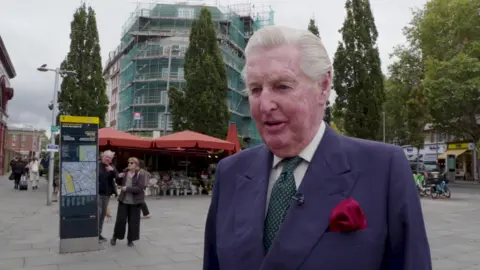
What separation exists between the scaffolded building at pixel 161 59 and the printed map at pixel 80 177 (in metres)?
35.1

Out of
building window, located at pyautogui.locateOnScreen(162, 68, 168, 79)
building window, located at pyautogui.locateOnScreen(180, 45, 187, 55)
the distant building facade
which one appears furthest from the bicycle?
the distant building facade

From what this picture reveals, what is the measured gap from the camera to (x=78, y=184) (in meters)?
7.59

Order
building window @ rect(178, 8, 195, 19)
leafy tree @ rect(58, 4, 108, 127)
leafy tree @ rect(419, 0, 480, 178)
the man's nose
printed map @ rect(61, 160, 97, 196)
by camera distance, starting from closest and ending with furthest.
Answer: the man's nose < printed map @ rect(61, 160, 97, 196) < leafy tree @ rect(58, 4, 108, 127) < leafy tree @ rect(419, 0, 480, 178) < building window @ rect(178, 8, 195, 19)

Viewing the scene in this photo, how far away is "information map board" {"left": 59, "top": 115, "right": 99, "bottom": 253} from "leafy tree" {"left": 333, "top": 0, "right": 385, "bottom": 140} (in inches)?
877

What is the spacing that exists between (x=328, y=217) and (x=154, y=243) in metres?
7.18

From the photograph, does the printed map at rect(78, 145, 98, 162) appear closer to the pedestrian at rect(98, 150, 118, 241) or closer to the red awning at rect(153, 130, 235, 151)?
the pedestrian at rect(98, 150, 118, 241)

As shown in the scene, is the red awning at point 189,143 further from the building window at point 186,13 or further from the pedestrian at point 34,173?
the building window at point 186,13

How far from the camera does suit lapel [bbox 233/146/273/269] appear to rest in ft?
4.52

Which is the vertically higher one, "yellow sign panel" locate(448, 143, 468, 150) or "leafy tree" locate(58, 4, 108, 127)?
"leafy tree" locate(58, 4, 108, 127)

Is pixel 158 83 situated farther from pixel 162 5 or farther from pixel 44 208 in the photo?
pixel 44 208

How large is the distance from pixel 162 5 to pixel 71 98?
23.3 metres

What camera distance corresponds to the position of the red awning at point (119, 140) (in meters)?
15.4

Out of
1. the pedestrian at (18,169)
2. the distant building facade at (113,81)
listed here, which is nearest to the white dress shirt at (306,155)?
the pedestrian at (18,169)

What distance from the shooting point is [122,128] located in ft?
A: 166
